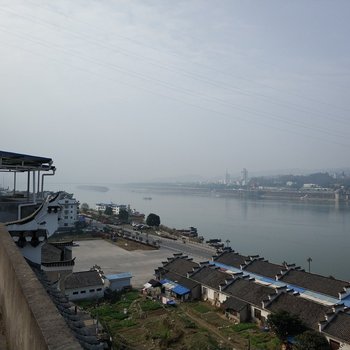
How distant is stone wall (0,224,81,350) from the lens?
3.90ft

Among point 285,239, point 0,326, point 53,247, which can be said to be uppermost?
point 0,326

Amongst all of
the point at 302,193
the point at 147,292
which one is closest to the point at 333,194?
the point at 302,193

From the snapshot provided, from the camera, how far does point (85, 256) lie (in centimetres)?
1561

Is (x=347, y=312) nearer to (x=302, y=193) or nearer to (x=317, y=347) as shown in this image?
(x=317, y=347)

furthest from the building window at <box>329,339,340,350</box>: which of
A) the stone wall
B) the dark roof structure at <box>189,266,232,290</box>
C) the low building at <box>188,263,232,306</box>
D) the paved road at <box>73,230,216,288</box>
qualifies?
the stone wall

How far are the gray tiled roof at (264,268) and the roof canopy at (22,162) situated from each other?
27.1 feet

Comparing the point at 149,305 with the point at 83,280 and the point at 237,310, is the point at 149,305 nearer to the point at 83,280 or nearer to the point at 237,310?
the point at 83,280

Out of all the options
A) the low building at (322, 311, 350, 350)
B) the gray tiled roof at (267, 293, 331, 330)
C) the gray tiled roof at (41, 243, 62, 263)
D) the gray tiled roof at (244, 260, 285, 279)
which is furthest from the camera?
the gray tiled roof at (244, 260, 285, 279)

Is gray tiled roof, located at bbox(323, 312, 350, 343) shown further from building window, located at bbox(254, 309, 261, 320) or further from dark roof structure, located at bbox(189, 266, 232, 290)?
dark roof structure, located at bbox(189, 266, 232, 290)

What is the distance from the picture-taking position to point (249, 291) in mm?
9297

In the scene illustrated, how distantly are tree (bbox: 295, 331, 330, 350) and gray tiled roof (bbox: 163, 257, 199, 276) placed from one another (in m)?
4.87

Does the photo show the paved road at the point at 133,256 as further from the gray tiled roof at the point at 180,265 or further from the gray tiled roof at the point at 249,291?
the gray tiled roof at the point at 249,291

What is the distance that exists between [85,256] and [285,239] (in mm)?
12209

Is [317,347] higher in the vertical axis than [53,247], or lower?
lower
